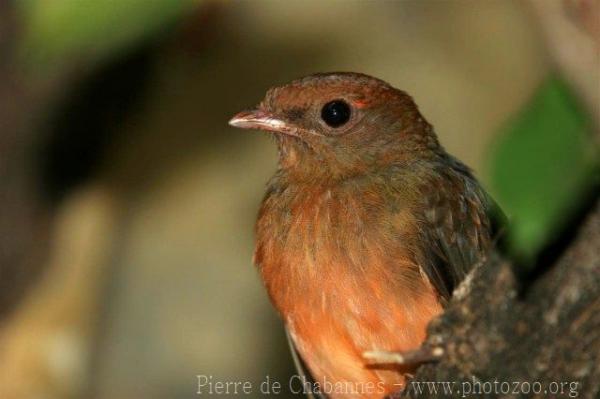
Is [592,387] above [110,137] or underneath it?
underneath

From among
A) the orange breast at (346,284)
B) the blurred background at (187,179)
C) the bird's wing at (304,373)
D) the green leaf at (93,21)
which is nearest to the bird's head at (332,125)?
the orange breast at (346,284)

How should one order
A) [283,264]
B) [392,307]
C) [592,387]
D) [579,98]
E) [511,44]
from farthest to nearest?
[511,44]
[283,264]
[392,307]
[592,387]
[579,98]

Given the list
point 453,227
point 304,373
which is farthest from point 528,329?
point 304,373

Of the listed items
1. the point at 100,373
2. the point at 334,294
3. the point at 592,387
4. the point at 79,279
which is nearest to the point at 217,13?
the point at 79,279

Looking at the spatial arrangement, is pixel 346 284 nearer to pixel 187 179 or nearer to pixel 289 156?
pixel 289 156

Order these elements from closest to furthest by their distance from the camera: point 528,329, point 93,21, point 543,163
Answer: point 543,163
point 93,21
point 528,329

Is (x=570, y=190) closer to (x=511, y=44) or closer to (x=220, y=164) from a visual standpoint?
(x=220, y=164)
